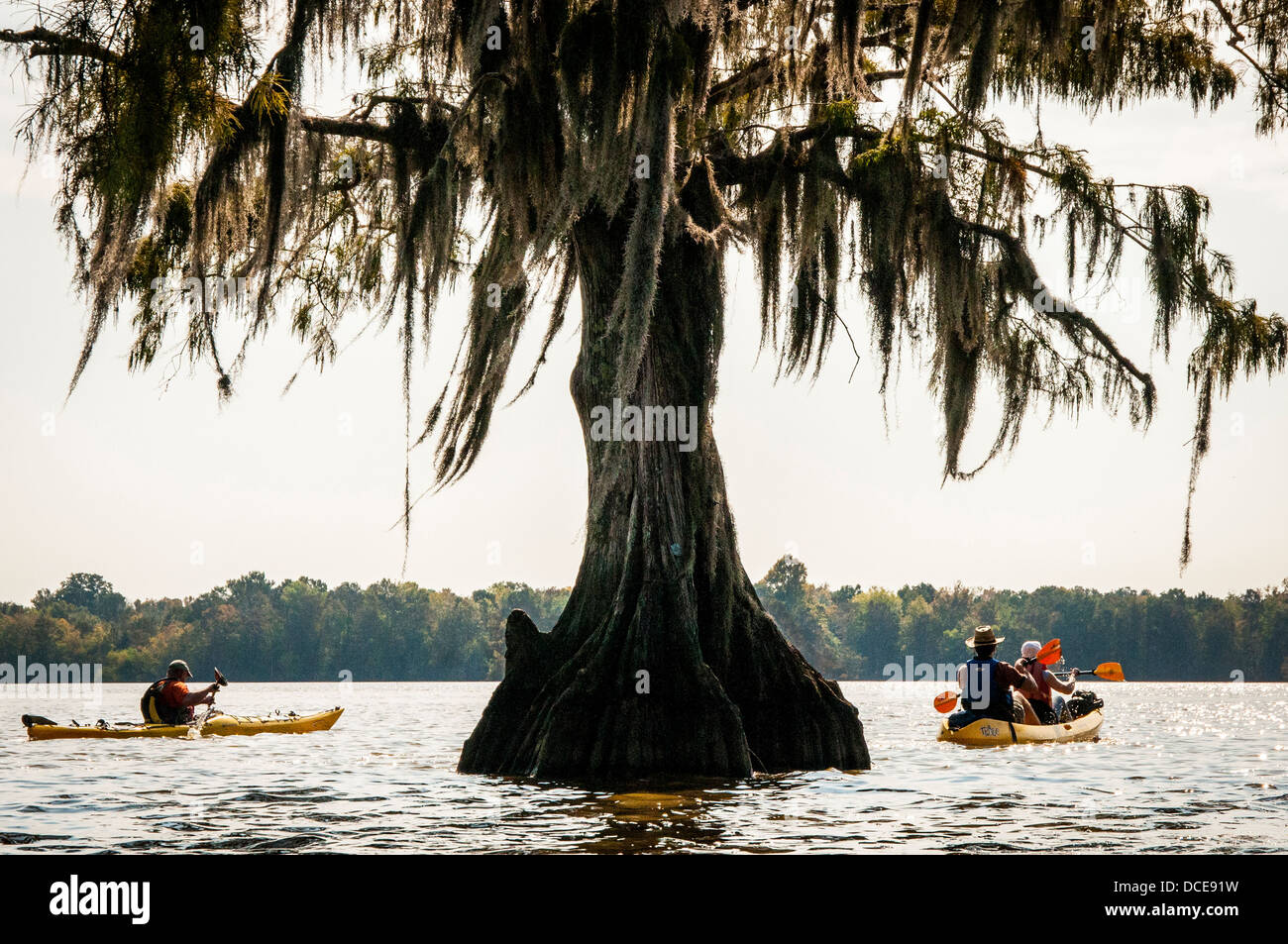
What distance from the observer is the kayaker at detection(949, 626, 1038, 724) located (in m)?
17.5

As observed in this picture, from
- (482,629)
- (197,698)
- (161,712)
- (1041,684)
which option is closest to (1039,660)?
(1041,684)

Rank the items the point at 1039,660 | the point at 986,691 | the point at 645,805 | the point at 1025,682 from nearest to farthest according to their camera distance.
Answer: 1. the point at 645,805
2. the point at 986,691
3. the point at 1025,682
4. the point at 1039,660

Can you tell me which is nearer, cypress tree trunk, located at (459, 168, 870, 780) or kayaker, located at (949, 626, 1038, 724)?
cypress tree trunk, located at (459, 168, 870, 780)

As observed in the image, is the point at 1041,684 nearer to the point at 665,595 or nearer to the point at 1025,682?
the point at 1025,682

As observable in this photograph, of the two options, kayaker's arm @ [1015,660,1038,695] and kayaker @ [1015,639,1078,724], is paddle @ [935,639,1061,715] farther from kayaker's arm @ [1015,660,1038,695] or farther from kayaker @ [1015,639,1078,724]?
kayaker's arm @ [1015,660,1038,695]

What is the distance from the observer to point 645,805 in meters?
10.2

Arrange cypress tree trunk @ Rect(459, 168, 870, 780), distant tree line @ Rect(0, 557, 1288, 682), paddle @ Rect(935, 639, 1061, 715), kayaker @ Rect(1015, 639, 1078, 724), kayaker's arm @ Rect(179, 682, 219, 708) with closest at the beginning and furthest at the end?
cypress tree trunk @ Rect(459, 168, 870, 780)
kayaker @ Rect(1015, 639, 1078, 724)
paddle @ Rect(935, 639, 1061, 715)
kayaker's arm @ Rect(179, 682, 219, 708)
distant tree line @ Rect(0, 557, 1288, 682)

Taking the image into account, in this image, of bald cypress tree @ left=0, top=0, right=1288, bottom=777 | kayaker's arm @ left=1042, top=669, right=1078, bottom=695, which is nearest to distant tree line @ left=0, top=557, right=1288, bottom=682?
Answer: kayaker's arm @ left=1042, top=669, right=1078, bottom=695

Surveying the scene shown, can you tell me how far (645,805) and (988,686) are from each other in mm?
8527

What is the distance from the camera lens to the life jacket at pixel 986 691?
688 inches

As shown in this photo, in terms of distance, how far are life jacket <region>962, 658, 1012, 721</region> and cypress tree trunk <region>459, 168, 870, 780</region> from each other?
4.39m

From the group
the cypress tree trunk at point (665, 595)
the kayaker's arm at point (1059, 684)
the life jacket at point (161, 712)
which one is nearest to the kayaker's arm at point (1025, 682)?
the kayaker's arm at point (1059, 684)

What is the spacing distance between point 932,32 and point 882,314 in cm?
253
